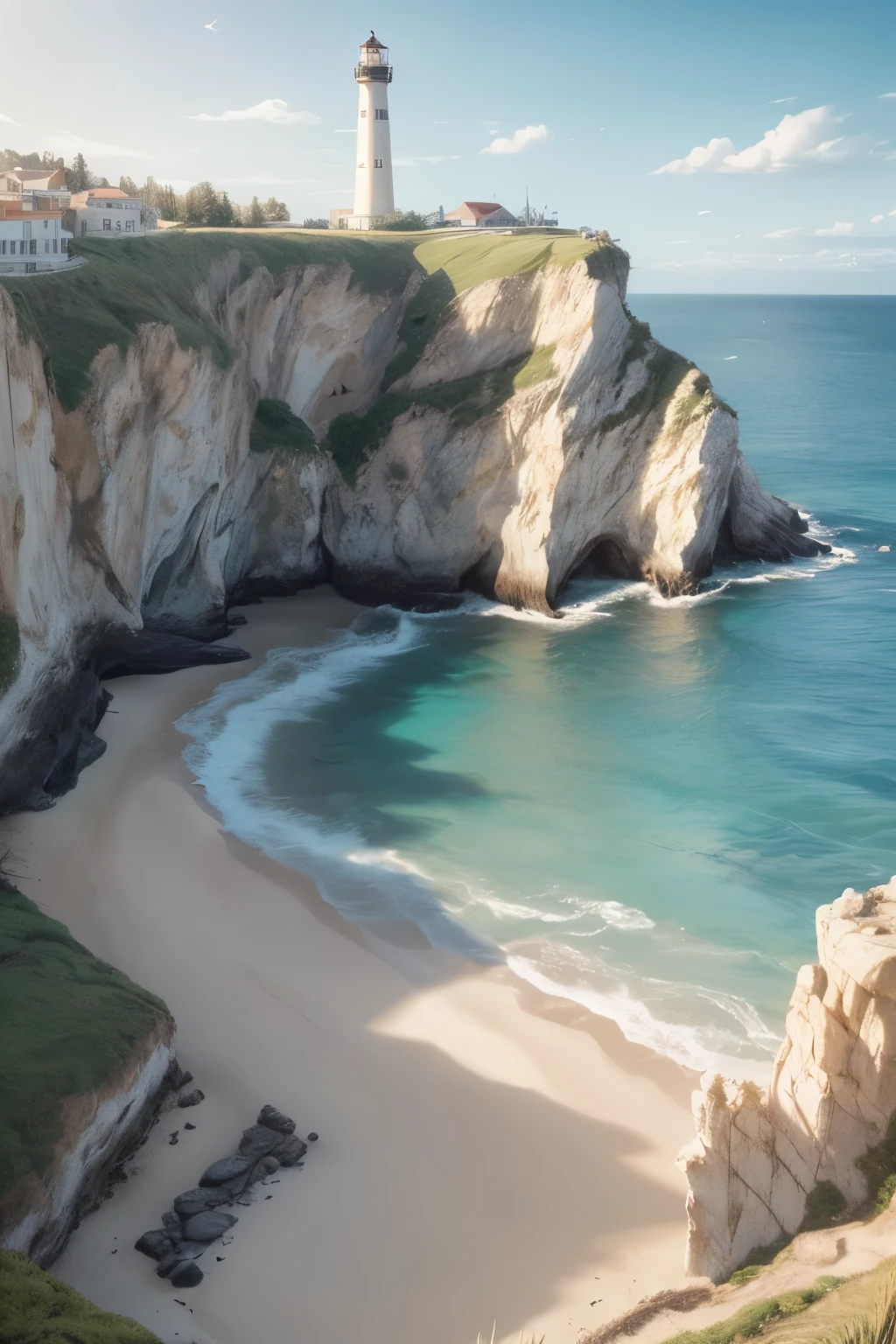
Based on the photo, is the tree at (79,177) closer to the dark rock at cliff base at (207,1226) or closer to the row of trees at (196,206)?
the row of trees at (196,206)

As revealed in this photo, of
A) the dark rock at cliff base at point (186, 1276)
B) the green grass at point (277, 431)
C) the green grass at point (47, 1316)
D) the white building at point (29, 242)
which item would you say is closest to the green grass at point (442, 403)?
the green grass at point (277, 431)

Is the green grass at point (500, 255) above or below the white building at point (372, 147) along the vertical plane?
below

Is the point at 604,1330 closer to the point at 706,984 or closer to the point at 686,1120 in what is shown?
the point at 686,1120

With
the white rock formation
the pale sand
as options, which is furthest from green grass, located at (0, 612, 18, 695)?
the white rock formation

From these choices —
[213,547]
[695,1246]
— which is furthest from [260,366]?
[695,1246]

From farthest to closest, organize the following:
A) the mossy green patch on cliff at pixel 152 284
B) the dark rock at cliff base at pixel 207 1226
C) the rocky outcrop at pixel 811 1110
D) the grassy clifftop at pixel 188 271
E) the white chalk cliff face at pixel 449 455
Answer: the white chalk cliff face at pixel 449 455 → the grassy clifftop at pixel 188 271 → the mossy green patch on cliff at pixel 152 284 → the dark rock at cliff base at pixel 207 1226 → the rocky outcrop at pixel 811 1110

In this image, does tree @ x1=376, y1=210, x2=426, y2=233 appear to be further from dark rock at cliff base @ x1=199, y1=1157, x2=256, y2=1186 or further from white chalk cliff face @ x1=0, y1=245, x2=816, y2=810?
dark rock at cliff base @ x1=199, y1=1157, x2=256, y2=1186

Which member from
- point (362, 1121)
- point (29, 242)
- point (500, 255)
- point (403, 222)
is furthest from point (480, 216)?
point (362, 1121)
